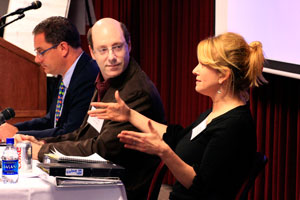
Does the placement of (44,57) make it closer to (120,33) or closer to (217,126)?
(120,33)

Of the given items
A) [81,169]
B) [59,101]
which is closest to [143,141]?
[81,169]

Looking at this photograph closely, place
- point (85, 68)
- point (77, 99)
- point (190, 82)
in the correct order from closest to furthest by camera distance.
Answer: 1. point (77, 99)
2. point (85, 68)
3. point (190, 82)

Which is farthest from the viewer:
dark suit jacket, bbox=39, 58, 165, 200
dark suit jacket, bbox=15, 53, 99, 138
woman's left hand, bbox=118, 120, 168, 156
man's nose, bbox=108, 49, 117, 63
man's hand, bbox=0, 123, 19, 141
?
dark suit jacket, bbox=15, 53, 99, 138

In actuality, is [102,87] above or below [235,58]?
below

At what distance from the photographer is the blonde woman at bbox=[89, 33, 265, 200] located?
174cm

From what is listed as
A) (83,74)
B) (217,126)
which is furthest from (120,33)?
(217,126)

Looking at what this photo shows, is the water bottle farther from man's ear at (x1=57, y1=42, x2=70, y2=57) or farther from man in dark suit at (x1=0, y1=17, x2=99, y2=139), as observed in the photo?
man's ear at (x1=57, y1=42, x2=70, y2=57)

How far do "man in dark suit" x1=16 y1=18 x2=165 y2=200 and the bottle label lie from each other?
0.49 metres

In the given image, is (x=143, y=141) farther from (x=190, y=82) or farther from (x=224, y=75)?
(x=190, y=82)

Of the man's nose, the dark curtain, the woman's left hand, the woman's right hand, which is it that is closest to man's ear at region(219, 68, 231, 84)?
the woman's left hand

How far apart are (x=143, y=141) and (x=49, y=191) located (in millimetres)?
398

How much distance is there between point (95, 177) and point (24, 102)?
2.21m

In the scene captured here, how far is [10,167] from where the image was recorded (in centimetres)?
172

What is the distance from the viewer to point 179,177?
5.85 ft
